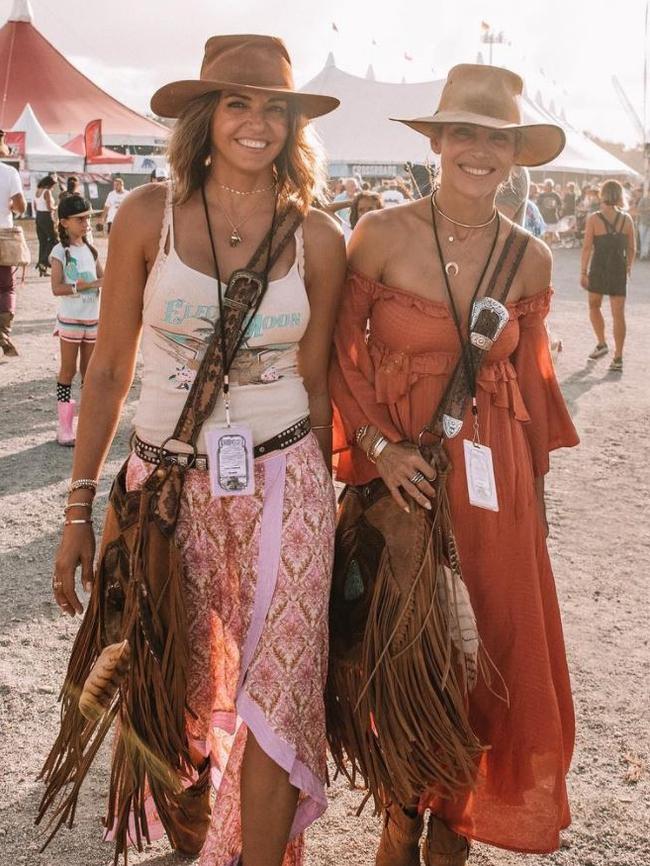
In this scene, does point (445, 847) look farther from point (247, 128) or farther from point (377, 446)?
point (247, 128)

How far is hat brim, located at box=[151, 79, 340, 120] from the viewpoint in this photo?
2.17 meters

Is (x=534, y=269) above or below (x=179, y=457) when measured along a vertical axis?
above

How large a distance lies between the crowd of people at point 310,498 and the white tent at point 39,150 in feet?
83.5

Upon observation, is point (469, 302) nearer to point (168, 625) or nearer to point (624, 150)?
point (168, 625)

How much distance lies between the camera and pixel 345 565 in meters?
2.38

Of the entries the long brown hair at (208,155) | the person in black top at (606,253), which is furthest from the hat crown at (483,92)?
the person in black top at (606,253)

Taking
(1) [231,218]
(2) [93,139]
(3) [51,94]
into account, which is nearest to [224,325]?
(1) [231,218]

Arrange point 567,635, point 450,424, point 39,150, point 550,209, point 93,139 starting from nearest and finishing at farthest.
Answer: point 450,424, point 567,635, point 550,209, point 39,150, point 93,139

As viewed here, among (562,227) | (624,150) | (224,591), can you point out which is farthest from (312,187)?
(624,150)

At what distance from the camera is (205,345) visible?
84.7 inches

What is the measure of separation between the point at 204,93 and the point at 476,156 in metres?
0.69

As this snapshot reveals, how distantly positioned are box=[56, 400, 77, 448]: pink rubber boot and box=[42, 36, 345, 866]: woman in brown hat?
4472 millimetres

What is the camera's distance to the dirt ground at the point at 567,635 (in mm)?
2721

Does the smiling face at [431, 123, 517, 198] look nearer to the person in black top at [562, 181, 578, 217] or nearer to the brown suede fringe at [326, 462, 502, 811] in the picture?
the brown suede fringe at [326, 462, 502, 811]
